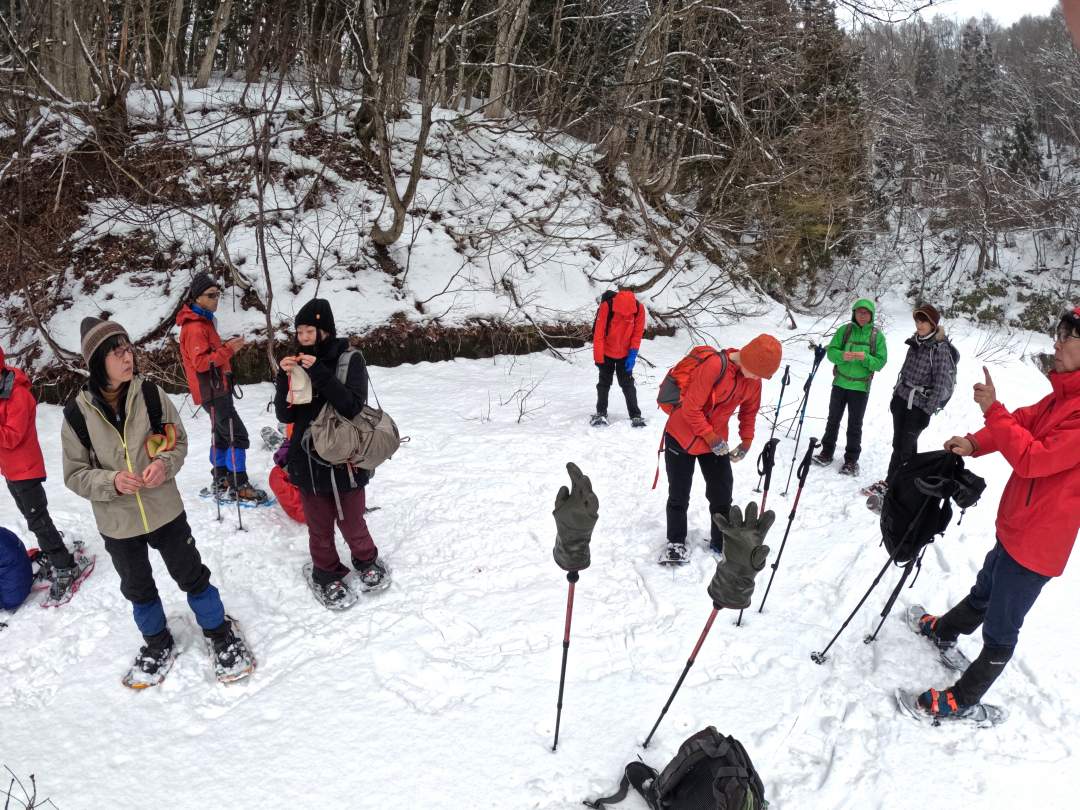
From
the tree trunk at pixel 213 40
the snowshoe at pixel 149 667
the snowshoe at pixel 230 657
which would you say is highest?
the tree trunk at pixel 213 40

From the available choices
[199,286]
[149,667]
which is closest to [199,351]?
[199,286]

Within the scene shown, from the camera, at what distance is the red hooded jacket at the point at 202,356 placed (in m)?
4.84

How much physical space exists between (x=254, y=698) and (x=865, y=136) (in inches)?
757

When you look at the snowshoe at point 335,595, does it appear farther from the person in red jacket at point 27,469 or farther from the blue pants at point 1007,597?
the blue pants at point 1007,597

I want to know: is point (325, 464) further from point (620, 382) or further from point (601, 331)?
point (620, 382)

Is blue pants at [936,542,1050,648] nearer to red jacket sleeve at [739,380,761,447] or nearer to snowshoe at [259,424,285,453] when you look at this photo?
red jacket sleeve at [739,380,761,447]

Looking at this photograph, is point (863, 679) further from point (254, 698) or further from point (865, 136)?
point (865, 136)

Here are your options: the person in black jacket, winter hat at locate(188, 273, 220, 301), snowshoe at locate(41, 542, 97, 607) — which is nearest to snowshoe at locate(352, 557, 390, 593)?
the person in black jacket

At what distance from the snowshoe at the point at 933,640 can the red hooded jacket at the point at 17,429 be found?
5.82m

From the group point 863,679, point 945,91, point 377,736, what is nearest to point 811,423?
point 863,679

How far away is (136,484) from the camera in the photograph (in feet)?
10.1

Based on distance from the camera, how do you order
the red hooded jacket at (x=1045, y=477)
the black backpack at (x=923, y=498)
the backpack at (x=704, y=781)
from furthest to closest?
1. the black backpack at (x=923, y=498)
2. the red hooded jacket at (x=1045, y=477)
3. the backpack at (x=704, y=781)

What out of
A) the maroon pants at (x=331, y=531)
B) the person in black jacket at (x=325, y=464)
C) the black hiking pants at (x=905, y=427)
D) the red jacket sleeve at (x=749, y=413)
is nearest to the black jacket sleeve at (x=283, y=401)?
the person in black jacket at (x=325, y=464)

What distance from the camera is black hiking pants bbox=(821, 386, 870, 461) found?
6.01m
